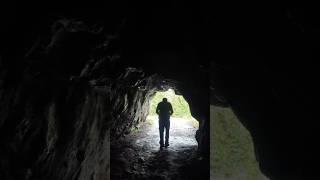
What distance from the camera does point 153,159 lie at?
11.5 metres

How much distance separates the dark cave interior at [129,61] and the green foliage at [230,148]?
12.6ft

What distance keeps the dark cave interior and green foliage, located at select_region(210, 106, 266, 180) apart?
3.83 metres

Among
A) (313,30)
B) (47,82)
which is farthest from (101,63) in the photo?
(313,30)

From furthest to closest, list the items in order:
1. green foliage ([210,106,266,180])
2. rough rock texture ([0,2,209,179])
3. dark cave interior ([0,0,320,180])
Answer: green foliage ([210,106,266,180]), rough rock texture ([0,2,209,179]), dark cave interior ([0,0,320,180])

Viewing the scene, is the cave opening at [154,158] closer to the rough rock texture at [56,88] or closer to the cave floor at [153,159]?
the cave floor at [153,159]

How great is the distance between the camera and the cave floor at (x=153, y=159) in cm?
981

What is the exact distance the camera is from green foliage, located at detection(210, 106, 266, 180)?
11.1m

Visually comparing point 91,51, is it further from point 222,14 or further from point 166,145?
point 166,145

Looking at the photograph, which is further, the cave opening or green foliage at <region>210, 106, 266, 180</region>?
green foliage at <region>210, 106, 266, 180</region>

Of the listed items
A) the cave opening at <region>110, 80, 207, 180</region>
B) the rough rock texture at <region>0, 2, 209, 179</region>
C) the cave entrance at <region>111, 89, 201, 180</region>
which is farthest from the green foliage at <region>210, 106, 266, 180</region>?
the rough rock texture at <region>0, 2, 209, 179</region>

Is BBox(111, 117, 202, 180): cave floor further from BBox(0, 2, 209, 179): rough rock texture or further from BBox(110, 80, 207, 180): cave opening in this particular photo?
BBox(0, 2, 209, 179): rough rock texture

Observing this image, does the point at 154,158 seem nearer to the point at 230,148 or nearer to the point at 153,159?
the point at 153,159

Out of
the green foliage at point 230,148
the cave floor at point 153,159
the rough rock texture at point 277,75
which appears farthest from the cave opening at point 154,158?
the rough rock texture at point 277,75

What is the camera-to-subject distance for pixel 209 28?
15.0 feet
